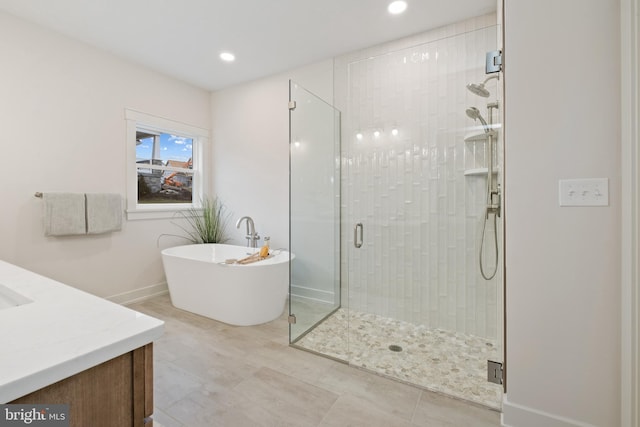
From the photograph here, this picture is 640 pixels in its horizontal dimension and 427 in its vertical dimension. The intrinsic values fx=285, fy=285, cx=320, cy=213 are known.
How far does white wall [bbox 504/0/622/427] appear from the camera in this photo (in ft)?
4.00

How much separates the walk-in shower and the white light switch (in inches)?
24.9

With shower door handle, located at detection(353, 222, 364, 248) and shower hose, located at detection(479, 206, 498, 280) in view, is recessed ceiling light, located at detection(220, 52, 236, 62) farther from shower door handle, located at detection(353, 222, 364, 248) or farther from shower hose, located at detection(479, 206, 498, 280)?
shower hose, located at detection(479, 206, 498, 280)

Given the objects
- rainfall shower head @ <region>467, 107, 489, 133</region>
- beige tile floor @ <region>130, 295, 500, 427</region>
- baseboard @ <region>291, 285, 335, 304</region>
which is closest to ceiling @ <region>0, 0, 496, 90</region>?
rainfall shower head @ <region>467, 107, 489, 133</region>

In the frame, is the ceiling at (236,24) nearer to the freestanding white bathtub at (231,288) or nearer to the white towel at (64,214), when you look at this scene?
the white towel at (64,214)

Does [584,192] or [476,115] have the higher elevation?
[476,115]

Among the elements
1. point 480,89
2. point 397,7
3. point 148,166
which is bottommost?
point 148,166

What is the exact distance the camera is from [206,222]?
3721mm

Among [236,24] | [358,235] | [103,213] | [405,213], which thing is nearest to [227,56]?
[236,24]

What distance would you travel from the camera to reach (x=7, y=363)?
51 cm

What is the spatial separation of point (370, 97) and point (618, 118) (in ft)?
5.61

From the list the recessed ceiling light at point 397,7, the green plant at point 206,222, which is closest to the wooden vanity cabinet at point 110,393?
the recessed ceiling light at point 397,7

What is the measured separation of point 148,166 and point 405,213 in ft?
9.83

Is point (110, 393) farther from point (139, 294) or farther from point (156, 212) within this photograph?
point (156, 212)

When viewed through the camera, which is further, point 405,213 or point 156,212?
point 156,212
